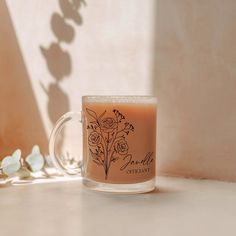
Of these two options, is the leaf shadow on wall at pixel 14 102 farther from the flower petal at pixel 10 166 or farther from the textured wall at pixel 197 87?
the textured wall at pixel 197 87

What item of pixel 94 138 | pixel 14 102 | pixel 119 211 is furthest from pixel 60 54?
pixel 119 211

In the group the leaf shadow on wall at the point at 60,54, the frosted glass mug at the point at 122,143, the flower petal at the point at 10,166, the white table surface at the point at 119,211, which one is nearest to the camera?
the white table surface at the point at 119,211

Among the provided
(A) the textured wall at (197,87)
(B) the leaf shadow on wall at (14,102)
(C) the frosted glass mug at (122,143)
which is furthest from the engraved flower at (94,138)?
(B) the leaf shadow on wall at (14,102)

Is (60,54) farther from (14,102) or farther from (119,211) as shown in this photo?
(119,211)

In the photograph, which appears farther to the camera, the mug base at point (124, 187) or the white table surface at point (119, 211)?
the mug base at point (124, 187)

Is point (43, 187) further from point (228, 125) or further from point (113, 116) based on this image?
point (228, 125)

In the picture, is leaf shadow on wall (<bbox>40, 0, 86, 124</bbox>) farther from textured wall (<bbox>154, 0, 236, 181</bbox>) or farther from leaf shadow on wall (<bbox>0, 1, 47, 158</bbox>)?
textured wall (<bbox>154, 0, 236, 181</bbox>)

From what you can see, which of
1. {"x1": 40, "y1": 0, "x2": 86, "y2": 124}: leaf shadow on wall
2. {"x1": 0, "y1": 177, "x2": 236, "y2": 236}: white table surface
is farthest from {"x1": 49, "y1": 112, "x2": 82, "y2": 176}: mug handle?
{"x1": 40, "y1": 0, "x2": 86, "y2": 124}: leaf shadow on wall

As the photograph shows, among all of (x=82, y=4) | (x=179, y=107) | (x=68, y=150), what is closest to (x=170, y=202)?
(x=179, y=107)
